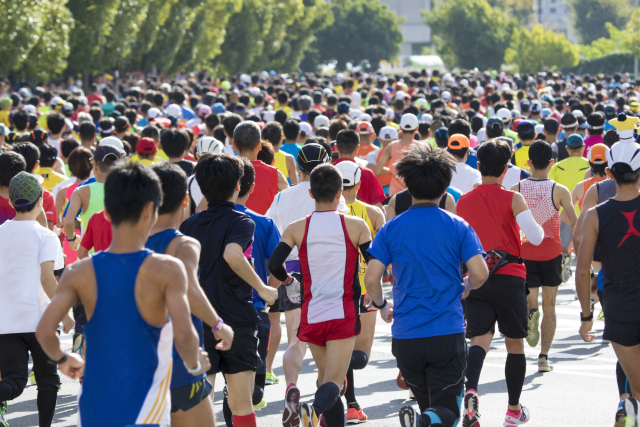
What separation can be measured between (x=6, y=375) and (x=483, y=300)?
319 cm

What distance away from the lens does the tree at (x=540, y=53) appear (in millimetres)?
64750

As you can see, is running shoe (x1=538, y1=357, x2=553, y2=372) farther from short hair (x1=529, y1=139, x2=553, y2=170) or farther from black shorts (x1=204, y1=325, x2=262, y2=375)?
black shorts (x1=204, y1=325, x2=262, y2=375)

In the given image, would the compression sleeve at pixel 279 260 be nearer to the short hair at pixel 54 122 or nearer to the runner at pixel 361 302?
the runner at pixel 361 302

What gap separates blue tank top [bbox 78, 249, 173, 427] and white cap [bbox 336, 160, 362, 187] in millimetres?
3062

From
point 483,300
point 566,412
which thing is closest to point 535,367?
point 566,412

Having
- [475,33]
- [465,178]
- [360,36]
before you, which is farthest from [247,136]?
[360,36]

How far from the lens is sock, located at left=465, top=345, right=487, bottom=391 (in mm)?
6211

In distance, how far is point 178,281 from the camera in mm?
3752

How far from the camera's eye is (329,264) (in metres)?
5.70

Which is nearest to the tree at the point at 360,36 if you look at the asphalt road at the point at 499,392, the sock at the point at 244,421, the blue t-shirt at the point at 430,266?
the asphalt road at the point at 499,392

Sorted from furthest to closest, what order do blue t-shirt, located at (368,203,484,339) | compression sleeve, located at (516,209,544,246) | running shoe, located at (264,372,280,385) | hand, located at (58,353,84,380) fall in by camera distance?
running shoe, located at (264,372,280,385)
compression sleeve, located at (516,209,544,246)
blue t-shirt, located at (368,203,484,339)
hand, located at (58,353,84,380)

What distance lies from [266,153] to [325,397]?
3379 mm

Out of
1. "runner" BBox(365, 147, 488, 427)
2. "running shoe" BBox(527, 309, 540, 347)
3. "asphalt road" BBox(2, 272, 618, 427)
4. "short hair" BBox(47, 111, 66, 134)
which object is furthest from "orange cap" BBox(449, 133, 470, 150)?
"short hair" BBox(47, 111, 66, 134)

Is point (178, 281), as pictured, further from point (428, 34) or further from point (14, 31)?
point (428, 34)
